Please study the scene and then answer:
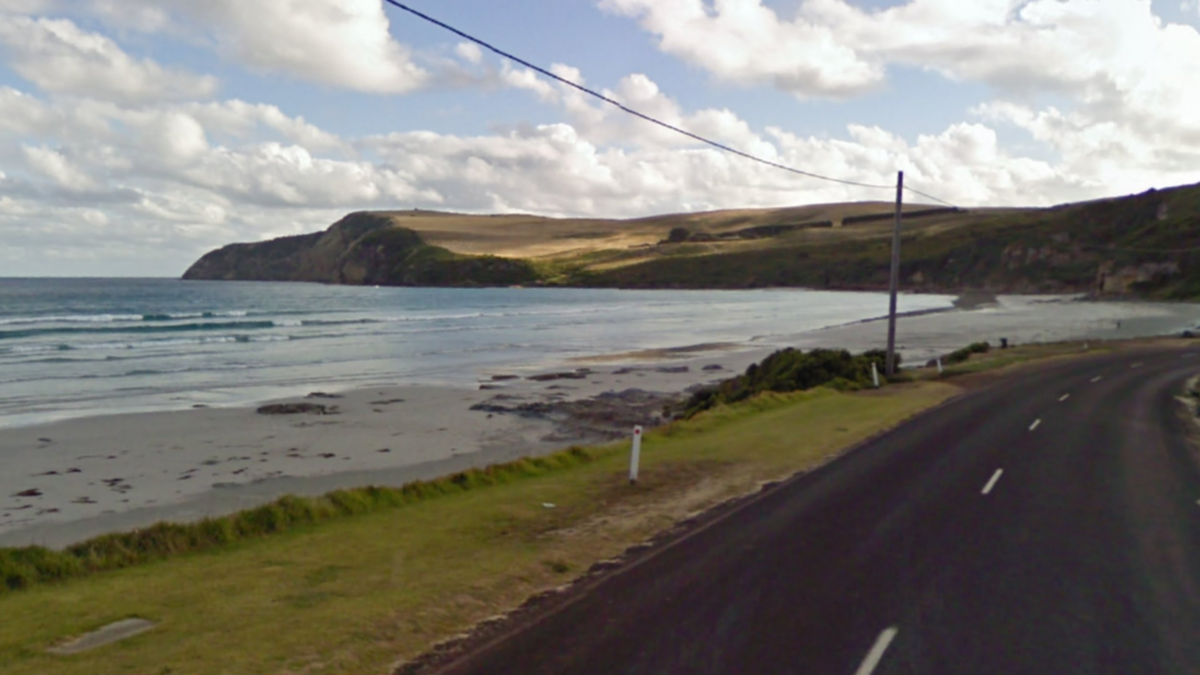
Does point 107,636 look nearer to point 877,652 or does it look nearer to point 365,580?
point 365,580

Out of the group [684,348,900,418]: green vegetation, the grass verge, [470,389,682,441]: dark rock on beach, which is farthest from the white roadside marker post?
[684,348,900,418]: green vegetation

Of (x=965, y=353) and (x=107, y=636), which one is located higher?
(x=107, y=636)

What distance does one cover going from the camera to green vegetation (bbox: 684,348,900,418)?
107 feet

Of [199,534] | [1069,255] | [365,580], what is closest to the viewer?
[365,580]

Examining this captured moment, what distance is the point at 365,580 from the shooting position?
378 inches

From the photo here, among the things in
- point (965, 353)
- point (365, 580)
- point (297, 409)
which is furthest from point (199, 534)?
point (965, 353)

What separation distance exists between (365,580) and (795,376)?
1056 inches

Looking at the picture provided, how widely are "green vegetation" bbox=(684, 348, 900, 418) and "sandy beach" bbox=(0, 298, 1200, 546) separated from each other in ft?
7.69

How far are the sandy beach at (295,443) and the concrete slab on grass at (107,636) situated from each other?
365 inches

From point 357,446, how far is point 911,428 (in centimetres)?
1519

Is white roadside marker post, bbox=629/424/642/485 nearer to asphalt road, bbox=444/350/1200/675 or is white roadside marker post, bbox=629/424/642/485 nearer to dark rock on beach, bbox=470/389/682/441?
asphalt road, bbox=444/350/1200/675

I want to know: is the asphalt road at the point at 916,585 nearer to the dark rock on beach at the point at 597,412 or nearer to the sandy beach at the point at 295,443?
the sandy beach at the point at 295,443

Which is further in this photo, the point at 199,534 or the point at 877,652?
the point at 199,534

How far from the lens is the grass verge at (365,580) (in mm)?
7418
